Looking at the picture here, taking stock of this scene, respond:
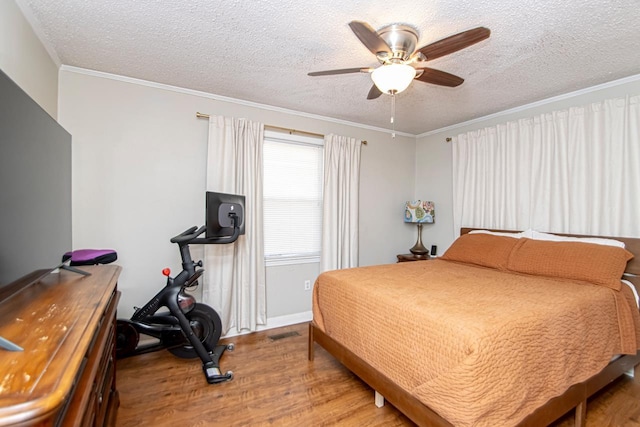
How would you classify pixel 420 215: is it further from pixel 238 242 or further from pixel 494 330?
pixel 494 330

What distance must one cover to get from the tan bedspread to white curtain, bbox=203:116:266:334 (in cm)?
103

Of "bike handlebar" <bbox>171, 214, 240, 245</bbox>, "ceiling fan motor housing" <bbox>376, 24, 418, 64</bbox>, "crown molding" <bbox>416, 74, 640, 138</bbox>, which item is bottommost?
"bike handlebar" <bbox>171, 214, 240, 245</bbox>

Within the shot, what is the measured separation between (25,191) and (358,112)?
2.93m

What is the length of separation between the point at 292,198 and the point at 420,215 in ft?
5.45

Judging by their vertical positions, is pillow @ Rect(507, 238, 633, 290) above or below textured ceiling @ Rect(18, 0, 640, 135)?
below

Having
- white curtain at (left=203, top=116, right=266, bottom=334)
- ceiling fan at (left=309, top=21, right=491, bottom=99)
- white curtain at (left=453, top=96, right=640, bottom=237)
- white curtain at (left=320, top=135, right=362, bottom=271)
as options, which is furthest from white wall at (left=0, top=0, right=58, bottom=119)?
white curtain at (left=453, top=96, right=640, bottom=237)

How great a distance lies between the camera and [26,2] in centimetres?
165

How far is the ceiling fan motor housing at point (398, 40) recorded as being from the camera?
1.77 m

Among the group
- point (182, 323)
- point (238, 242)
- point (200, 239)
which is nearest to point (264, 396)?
point (182, 323)

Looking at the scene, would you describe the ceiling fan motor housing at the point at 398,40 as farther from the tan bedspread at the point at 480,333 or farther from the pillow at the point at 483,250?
the pillow at the point at 483,250

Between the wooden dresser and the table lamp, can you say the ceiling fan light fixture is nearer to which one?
the wooden dresser

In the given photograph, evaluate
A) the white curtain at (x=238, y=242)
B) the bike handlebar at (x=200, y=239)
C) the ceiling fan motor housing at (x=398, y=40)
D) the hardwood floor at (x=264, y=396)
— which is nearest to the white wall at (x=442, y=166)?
the ceiling fan motor housing at (x=398, y=40)

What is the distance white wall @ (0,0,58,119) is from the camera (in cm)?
155

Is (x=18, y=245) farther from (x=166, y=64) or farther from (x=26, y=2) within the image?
(x=166, y=64)
